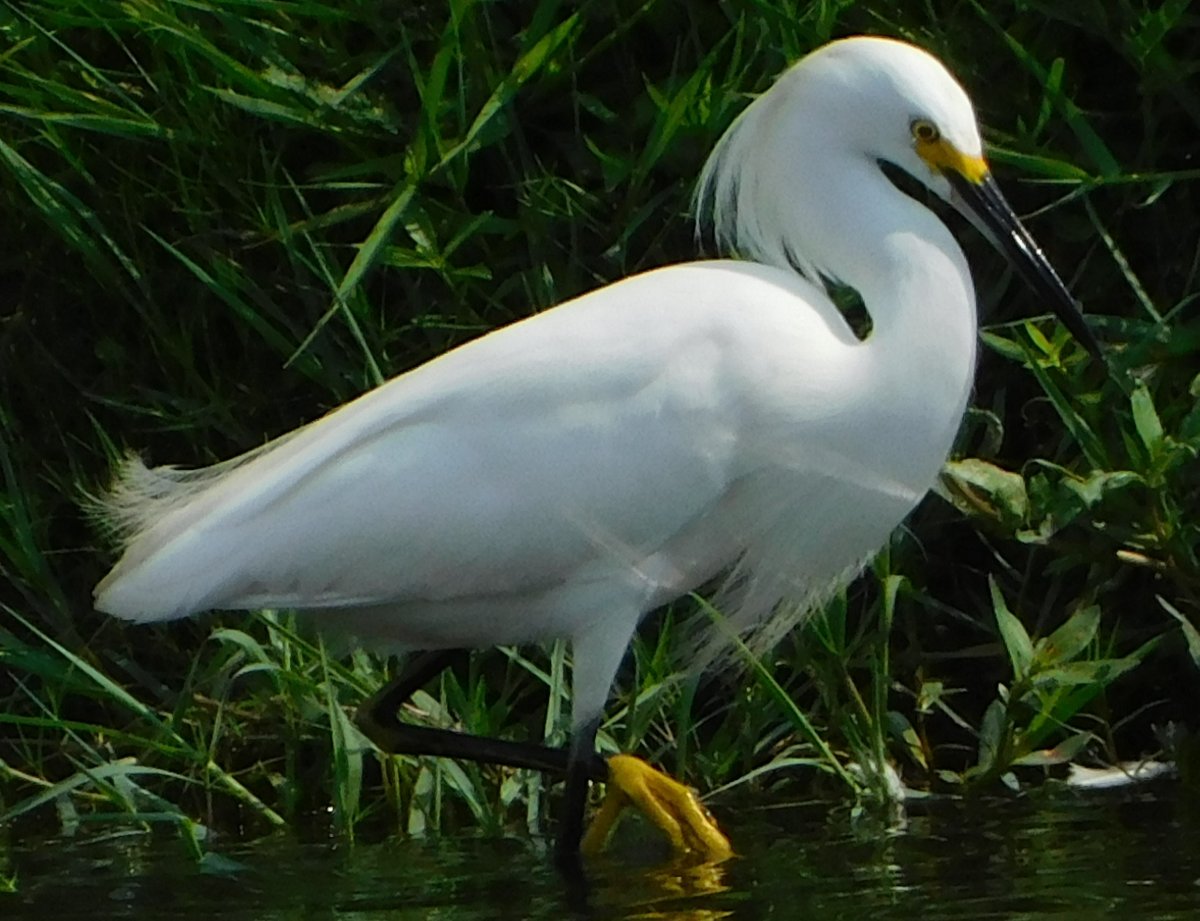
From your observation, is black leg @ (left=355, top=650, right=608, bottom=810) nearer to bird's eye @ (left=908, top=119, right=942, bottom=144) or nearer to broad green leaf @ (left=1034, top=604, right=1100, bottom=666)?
broad green leaf @ (left=1034, top=604, right=1100, bottom=666)

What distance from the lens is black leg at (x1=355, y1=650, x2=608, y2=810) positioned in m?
3.45

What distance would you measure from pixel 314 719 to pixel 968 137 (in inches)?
50.7

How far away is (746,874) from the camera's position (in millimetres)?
3195

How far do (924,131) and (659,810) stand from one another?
97 cm

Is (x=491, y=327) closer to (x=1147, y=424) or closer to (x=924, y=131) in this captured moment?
(x=924, y=131)

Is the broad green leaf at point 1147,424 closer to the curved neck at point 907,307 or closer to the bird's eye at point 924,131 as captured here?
the curved neck at point 907,307

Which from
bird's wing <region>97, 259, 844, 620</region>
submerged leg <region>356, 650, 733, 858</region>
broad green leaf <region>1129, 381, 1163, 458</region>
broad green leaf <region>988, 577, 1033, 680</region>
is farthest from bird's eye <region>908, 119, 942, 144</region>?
submerged leg <region>356, 650, 733, 858</region>

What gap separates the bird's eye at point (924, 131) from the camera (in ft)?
11.0

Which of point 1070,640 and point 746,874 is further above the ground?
point 1070,640

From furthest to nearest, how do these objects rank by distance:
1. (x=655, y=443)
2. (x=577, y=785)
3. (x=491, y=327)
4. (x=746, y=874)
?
(x=491, y=327) → (x=577, y=785) → (x=655, y=443) → (x=746, y=874)

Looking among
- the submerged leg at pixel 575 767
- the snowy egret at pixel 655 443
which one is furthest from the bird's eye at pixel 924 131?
the submerged leg at pixel 575 767

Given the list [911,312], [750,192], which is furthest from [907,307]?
[750,192]

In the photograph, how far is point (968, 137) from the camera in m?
3.34

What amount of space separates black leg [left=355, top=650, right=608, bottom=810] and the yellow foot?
0.11 ft
